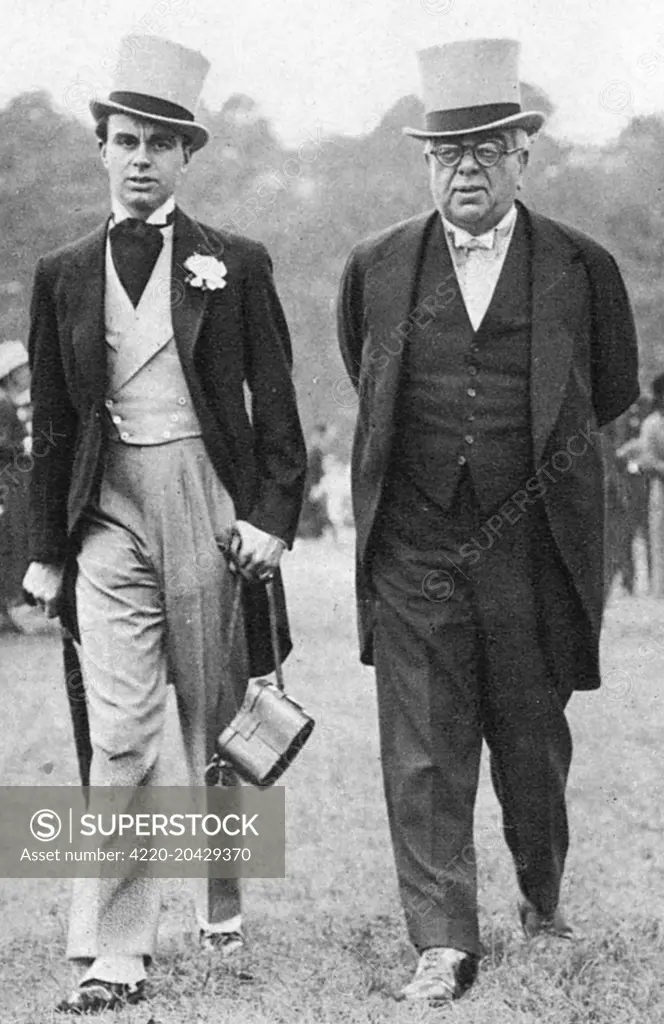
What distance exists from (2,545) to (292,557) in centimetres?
165

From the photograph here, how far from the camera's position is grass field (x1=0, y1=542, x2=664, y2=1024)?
4.73 meters

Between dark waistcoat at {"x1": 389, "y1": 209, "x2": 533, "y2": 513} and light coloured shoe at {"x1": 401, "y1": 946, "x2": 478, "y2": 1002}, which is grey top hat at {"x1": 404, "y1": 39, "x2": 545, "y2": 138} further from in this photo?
light coloured shoe at {"x1": 401, "y1": 946, "x2": 478, "y2": 1002}

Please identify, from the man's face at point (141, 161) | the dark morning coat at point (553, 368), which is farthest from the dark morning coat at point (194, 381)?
the dark morning coat at point (553, 368)

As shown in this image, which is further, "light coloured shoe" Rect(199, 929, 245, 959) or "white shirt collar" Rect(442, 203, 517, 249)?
"light coloured shoe" Rect(199, 929, 245, 959)

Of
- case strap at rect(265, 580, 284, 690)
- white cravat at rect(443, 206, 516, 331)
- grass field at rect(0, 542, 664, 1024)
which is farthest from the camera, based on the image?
case strap at rect(265, 580, 284, 690)

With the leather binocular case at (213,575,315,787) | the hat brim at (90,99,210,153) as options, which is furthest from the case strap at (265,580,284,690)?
the hat brim at (90,99,210,153)

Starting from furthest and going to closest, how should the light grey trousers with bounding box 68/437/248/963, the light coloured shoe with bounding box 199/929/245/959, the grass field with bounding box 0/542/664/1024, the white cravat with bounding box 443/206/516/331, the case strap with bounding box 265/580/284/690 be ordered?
the case strap with bounding box 265/580/284/690
the light coloured shoe with bounding box 199/929/245/959
the white cravat with bounding box 443/206/516/331
the light grey trousers with bounding box 68/437/248/963
the grass field with bounding box 0/542/664/1024

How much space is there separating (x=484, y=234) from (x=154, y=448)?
1.09 meters

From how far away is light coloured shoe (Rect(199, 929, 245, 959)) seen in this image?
518 cm

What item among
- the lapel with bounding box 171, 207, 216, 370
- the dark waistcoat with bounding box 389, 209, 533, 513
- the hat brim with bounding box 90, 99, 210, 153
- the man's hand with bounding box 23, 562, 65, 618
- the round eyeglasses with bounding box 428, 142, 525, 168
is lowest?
the man's hand with bounding box 23, 562, 65, 618

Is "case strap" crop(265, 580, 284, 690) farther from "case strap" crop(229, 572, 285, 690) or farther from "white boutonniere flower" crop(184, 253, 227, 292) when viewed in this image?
"white boutonniere flower" crop(184, 253, 227, 292)

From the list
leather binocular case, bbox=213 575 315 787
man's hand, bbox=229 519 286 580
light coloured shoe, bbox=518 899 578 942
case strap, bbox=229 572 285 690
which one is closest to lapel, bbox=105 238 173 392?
man's hand, bbox=229 519 286 580

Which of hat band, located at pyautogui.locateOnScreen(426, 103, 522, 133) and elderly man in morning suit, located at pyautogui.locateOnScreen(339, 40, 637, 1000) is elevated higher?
hat band, located at pyautogui.locateOnScreen(426, 103, 522, 133)

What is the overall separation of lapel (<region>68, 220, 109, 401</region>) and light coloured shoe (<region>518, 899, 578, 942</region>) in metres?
1.93
